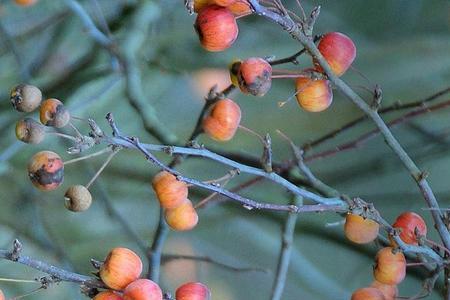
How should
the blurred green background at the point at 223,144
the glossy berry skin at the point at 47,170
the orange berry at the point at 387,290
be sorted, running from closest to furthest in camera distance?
the glossy berry skin at the point at 47,170 < the orange berry at the point at 387,290 < the blurred green background at the point at 223,144

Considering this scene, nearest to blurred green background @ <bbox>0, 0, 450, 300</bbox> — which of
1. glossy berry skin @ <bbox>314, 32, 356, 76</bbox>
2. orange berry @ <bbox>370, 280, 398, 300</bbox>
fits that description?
orange berry @ <bbox>370, 280, 398, 300</bbox>

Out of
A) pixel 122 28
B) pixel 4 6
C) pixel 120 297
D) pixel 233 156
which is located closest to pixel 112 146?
pixel 120 297

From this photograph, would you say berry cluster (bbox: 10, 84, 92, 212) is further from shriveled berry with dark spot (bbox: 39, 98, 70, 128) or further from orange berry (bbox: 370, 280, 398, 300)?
orange berry (bbox: 370, 280, 398, 300)

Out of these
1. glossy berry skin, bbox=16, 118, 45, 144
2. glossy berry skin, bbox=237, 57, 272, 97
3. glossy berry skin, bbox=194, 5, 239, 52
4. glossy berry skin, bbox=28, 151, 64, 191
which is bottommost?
glossy berry skin, bbox=28, 151, 64, 191

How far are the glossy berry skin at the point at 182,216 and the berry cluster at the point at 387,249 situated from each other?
0.35 ft

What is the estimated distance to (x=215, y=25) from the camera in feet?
1.19

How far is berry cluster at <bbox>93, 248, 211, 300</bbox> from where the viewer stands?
362 mm

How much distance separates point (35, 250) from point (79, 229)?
0.18 feet

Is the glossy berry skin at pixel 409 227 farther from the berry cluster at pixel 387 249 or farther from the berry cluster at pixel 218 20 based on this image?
the berry cluster at pixel 218 20

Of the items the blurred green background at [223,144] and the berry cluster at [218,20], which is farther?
the blurred green background at [223,144]

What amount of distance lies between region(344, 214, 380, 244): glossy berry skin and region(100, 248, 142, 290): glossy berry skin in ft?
0.48

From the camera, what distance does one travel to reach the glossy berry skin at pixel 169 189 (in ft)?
1.31

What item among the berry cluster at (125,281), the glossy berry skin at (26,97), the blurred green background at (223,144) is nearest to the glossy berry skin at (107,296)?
the berry cluster at (125,281)

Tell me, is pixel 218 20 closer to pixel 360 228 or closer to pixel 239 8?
pixel 239 8
